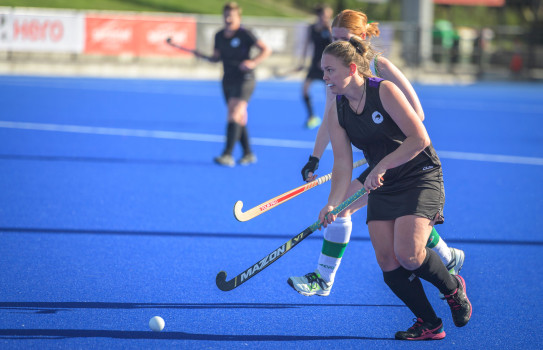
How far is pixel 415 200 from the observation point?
11.4ft

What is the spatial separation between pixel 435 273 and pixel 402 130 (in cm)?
77

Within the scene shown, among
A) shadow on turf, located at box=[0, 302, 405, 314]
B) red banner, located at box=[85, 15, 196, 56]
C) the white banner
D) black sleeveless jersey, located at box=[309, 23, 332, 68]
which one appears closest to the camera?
shadow on turf, located at box=[0, 302, 405, 314]

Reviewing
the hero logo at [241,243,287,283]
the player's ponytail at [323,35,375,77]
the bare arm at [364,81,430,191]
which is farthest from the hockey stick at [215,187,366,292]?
the player's ponytail at [323,35,375,77]

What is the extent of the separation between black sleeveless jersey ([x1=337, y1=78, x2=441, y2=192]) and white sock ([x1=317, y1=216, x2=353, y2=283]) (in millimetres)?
502

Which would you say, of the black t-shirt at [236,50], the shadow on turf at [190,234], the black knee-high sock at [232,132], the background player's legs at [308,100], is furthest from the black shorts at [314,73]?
the shadow on turf at [190,234]

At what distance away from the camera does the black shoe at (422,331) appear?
3666 millimetres

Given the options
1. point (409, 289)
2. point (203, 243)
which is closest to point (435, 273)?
point (409, 289)

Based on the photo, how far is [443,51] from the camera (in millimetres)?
25812

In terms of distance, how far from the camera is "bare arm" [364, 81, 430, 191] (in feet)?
11.1

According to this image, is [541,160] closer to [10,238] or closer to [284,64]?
[10,238]

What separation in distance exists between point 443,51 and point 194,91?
36.7ft

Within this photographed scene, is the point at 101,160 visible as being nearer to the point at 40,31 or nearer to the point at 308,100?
the point at 308,100

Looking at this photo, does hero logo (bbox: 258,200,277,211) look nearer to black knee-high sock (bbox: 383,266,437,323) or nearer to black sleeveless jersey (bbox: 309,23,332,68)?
black knee-high sock (bbox: 383,266,437,323)

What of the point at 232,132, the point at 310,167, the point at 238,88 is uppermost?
the point at 310,167
